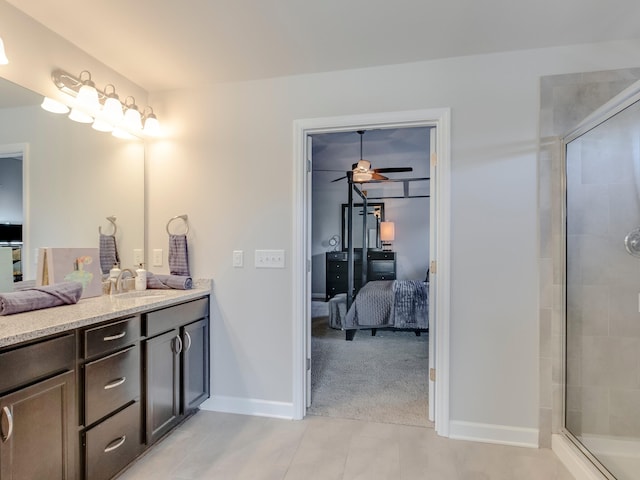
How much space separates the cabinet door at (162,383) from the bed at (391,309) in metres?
2.39

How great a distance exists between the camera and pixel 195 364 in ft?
7.14

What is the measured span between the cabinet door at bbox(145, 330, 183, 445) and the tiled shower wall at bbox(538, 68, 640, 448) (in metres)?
2.18

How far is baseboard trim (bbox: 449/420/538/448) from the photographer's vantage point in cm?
192

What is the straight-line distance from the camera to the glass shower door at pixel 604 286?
175cm

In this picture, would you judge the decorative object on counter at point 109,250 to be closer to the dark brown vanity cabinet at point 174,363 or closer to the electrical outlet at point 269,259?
the dark brown vanity cabinet at point 174,363

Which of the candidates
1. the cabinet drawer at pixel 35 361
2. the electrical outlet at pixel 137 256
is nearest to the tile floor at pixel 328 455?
the cabinet drawer at pixel 35 361

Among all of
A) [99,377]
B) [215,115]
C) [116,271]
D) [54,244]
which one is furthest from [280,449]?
[215,115]

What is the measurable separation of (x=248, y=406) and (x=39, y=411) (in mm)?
1310

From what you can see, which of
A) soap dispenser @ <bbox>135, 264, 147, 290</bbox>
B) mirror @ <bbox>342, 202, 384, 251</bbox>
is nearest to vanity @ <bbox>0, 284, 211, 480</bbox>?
soap dispenser @ <bbox>135, 264, 147, 290</bbox>

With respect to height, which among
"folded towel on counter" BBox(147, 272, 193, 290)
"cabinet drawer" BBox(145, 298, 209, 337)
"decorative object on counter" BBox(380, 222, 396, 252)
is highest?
"decorative object on counter" BBox(380, 222, 396, 252)

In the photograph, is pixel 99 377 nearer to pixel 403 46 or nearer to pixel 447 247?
pixel 447 247

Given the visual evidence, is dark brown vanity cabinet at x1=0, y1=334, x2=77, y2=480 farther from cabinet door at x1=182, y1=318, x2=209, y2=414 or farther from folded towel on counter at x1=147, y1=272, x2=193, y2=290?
folded towel on counter at x1=147, y1=272, x2=193, y2=290

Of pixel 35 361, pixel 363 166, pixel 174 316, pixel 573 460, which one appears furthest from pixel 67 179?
pixel 573 460

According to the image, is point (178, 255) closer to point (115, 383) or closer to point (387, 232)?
point (115, 383)
